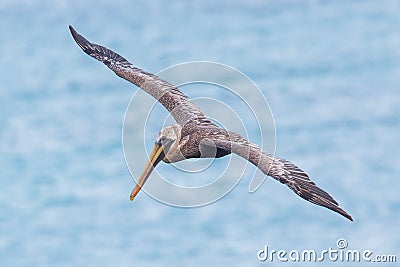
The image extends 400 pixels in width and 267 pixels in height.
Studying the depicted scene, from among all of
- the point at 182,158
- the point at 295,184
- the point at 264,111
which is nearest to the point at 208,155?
the point at 182,158

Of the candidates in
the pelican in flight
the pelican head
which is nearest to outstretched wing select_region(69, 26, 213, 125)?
the pelican in flight

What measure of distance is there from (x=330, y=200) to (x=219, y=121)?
22.2ft

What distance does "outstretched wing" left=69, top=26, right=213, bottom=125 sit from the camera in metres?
20.0

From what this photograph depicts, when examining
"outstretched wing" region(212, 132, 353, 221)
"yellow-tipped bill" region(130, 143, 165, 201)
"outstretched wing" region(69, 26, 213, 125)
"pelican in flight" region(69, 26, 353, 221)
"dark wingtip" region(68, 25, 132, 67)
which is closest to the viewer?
"outstretched wing" region(212, 132, 353, 221)

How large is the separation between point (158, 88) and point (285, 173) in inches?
200

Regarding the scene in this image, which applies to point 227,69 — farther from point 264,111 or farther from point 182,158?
point 182,158

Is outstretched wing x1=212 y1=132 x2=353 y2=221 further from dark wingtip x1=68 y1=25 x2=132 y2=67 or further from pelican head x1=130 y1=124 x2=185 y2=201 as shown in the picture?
dark wingtip x1=68 y1=25 x2=132 y2=67

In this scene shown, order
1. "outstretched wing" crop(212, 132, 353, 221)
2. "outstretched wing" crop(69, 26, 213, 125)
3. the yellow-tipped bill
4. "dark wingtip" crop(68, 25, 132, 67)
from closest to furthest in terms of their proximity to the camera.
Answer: "outstretched wing" crop(212, 132, 353, 221), the yellow-tipped bill, "outstretched wing" crop(69, 26, 213, 125), "dark wingtip" crop(68, 25, 132, 67)

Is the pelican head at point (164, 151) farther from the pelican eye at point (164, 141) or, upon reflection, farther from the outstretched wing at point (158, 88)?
the outstretched wing at point (158, 88)

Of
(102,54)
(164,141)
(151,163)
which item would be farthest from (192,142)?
(102,54)

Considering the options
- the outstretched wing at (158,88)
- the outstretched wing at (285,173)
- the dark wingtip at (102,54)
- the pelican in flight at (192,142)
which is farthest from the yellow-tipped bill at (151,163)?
the dark wingtip at (102,54)

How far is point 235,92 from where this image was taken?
35469 millimetres

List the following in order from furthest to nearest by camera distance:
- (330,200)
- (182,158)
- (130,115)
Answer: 1. (130,115)
2. (182,158)
3. (330,200)

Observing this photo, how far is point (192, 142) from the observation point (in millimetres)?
18719
